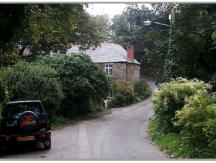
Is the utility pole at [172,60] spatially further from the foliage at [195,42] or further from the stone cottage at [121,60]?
the stone cottage at [121,60]

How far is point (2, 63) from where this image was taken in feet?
17.7

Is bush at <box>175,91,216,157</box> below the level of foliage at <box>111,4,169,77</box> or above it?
below

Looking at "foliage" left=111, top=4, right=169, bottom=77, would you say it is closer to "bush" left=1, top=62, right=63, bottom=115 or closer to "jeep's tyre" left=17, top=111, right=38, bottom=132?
"bush" left=1, top=62, right=63, bottom=115

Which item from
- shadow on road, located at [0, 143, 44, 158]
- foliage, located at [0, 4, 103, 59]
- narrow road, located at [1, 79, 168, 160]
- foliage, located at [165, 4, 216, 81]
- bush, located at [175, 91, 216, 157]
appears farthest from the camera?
foliage, located at [165, 4, 216, 81]

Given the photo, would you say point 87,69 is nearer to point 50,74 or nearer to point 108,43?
point 50,74

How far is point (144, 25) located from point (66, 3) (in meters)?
2.64

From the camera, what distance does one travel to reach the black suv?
17.5ft

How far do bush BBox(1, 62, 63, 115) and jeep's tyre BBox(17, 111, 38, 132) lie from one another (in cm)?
47

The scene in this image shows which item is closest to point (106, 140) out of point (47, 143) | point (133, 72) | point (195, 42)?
point (47, 143)

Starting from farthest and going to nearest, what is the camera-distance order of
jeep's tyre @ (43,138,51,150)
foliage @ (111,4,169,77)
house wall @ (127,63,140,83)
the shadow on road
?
house wall @ (127,63,140,83), foliage @ (111,4,169,77), jeep's tyre @ (43,138,51,150), the shadow on road

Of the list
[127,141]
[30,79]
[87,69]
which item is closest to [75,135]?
[127,141]

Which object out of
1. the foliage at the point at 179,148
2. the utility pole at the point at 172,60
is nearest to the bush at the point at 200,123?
the foliage at the point at 179,148

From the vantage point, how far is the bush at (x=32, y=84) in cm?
598

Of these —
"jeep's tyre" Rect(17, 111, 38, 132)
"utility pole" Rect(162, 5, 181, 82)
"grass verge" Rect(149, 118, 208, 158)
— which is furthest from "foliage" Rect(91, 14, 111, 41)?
"grass verge" Rect(149, 118, 208, 158)
